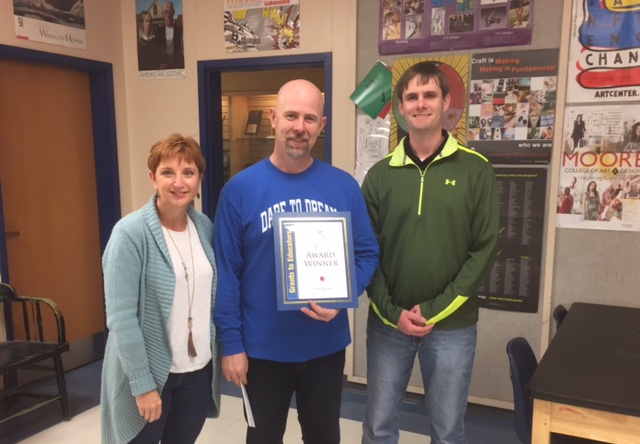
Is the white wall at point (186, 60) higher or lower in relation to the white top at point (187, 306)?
higher

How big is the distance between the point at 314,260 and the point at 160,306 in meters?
0.48

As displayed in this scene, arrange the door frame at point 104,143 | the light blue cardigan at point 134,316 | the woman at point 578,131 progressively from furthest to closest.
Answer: the door frame at point 104,143 → the woman at point 578,131 → the light blue cardigan at point 134,316

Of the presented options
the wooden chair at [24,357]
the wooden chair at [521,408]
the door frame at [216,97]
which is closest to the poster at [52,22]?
the door frame at [216,97]

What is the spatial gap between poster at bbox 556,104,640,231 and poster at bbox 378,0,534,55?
54 centimetres

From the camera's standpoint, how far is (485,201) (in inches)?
67.7

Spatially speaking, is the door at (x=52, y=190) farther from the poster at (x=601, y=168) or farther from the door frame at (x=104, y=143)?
the poster at (x=601, y=168)

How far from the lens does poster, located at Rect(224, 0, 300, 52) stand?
10.4 feet

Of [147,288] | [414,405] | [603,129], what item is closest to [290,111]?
[147,288]

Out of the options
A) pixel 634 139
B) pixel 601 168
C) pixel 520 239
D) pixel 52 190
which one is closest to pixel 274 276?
pixel 520 239

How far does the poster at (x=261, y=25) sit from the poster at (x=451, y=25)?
59cm

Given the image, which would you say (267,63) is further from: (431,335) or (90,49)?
(431,335)

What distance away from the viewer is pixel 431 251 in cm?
173

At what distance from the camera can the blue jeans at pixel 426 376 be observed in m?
1.76

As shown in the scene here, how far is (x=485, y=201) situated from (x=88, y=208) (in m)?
3.03
